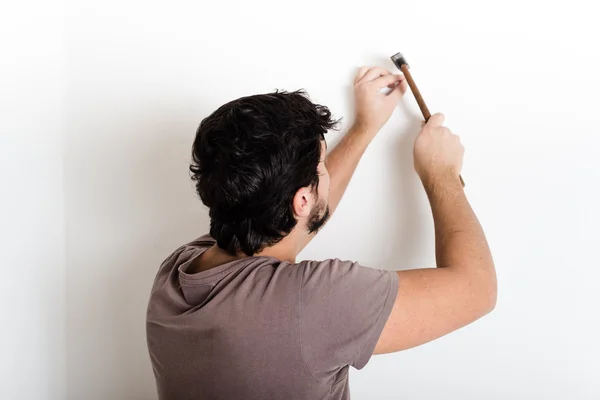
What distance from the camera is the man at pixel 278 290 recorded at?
0.91 m

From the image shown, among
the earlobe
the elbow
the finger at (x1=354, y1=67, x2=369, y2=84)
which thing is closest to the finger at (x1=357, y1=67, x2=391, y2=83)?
the finger at (x1=354, y1=67, x2=369, y2=84)

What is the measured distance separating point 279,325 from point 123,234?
0.68 meters

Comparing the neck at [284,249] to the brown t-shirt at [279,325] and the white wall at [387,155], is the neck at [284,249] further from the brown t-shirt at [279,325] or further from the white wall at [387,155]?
the white wall at [387,155]

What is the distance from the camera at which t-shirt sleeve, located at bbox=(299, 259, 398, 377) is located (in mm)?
899

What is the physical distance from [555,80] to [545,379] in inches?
23.8

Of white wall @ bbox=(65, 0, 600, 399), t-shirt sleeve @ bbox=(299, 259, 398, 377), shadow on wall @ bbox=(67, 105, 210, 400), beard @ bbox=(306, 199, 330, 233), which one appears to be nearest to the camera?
t-shirt sleeve @ bbox=(299, 259, 398, 377)

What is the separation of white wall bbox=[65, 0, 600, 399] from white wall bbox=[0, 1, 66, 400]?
4 cm

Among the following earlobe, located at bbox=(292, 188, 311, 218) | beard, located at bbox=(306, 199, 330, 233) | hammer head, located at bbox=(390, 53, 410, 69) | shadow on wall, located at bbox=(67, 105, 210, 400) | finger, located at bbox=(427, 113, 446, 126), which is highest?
hammer head, located at bbox=(390, 53, 410, 69)

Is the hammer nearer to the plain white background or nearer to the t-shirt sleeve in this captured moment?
the plain white background

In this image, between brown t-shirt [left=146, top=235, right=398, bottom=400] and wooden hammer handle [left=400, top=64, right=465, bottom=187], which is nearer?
brown t-shirt [left=146, top=235, right=398, bottom=400]

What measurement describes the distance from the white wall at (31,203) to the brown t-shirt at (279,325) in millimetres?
520

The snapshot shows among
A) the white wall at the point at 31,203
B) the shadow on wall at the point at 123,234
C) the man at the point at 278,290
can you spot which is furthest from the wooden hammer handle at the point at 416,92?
the white wall at the point at 31,203

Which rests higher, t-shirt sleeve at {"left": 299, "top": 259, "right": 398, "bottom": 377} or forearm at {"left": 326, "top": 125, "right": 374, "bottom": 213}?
forearm at {"left": 326, "top": 125, "right": 374, "bottom": 213}

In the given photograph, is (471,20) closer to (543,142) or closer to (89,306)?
(543,142)
